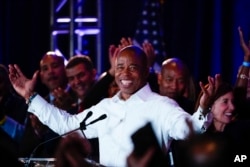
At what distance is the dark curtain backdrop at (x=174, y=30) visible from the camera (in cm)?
616

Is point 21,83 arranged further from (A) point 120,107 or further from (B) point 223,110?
(B) point 223,110

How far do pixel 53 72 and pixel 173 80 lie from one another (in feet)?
3.70

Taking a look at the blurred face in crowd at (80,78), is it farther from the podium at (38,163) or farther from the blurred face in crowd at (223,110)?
the podium at (38,163)

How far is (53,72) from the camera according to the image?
224 inches

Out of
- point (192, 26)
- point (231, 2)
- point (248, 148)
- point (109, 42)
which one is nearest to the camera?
point (248, 148)

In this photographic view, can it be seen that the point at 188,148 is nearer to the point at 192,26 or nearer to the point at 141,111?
the point at 141,111

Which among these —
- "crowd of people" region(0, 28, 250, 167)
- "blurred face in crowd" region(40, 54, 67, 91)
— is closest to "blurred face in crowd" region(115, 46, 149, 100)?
"crowd of people" region(0, 28, 250, 167)

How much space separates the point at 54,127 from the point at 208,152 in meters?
2.59

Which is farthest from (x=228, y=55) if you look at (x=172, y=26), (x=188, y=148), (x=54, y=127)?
(x=188, y=148)

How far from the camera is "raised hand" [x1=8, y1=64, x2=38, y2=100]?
416 centimetres

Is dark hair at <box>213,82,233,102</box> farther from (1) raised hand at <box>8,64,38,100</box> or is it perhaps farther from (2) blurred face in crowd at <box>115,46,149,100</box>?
(1) raised hand at <box>8,64,38,100</box>

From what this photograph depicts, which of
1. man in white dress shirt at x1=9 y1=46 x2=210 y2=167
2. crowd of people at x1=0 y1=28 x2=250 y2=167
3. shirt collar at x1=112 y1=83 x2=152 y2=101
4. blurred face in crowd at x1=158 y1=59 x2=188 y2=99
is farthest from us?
blurred face in crowd at x1=158 y1=59 x2=188 y2=99

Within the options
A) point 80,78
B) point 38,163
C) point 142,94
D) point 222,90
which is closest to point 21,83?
point 142,94

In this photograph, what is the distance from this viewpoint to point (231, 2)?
6.14 m
